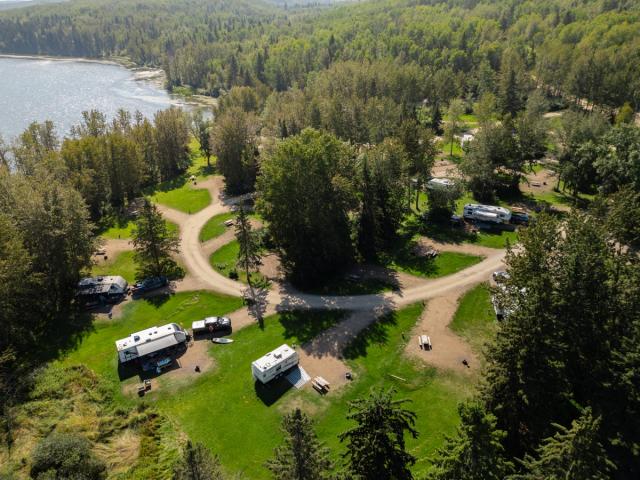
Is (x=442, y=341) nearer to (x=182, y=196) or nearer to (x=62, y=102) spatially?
(x=182, y=196)

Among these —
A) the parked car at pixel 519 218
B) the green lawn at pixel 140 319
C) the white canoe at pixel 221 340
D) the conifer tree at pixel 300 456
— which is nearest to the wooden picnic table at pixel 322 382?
the white canoe at pixel 221 340

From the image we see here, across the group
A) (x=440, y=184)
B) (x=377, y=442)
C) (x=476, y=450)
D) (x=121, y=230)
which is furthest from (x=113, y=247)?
(x=476, y=450)

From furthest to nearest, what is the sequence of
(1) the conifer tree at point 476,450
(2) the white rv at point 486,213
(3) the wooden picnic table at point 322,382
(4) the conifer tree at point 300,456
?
(2) the white rv at point 486,213 → (3) the wooden picnic table at point 322,382 → (1) the conifer tree at point 476,450 → (4) the conifer tree at point 300,456

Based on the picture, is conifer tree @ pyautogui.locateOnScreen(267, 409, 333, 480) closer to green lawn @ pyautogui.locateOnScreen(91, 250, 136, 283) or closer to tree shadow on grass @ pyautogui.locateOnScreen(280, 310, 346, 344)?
tree shadow on grass @ pyautogui.locateOnScreen(280, 310, 346, 344)

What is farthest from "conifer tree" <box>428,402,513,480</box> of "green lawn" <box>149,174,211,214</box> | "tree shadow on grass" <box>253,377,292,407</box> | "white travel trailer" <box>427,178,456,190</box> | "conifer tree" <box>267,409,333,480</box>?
"green lawn" <box>149,174,211,214</box>

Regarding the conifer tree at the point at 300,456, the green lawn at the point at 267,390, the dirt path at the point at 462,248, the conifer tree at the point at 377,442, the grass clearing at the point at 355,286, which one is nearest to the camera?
the conifer tree at the point at 300,456

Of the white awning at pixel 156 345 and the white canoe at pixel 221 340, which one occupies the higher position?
the white awning at pixel 156 345

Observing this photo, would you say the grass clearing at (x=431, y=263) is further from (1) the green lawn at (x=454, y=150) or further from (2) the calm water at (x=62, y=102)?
(2) the calm water at (x=62, y=102)
